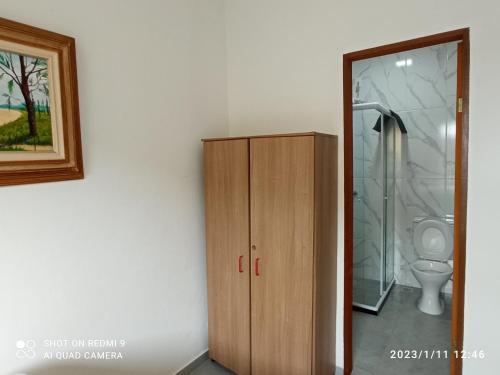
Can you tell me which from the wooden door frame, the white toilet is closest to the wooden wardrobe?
the wooden door frame

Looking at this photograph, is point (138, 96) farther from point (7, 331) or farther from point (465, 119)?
point (465, 119)

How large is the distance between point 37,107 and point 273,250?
1.51 m

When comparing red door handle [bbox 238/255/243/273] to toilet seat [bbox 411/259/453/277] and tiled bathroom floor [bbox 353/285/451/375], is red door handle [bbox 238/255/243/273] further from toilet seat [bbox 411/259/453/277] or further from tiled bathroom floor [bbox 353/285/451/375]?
toilet seat [bbox 411/259/453/277]

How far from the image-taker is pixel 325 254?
1.99 meters

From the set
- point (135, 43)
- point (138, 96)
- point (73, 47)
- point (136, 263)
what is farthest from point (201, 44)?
point (136, 263)

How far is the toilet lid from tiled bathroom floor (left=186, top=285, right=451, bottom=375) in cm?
54

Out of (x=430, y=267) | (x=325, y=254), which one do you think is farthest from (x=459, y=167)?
(x=430, y=267)

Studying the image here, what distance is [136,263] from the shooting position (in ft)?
6.33

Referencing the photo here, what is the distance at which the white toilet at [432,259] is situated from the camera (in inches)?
Answer: 120

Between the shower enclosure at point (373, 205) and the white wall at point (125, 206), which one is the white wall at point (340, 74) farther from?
the shower enclosure at point (373, 205)

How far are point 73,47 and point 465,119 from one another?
2158 millimetres

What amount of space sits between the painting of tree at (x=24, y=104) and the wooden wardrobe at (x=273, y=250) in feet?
3.40

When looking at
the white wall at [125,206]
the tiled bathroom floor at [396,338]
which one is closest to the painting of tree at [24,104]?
the white wall at [125,206]

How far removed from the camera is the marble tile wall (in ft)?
10.8
